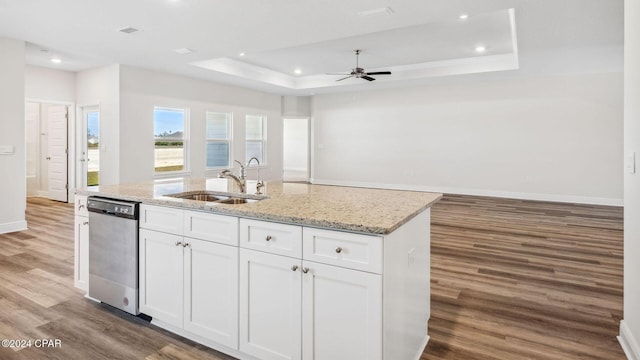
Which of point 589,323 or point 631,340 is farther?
point 589,323

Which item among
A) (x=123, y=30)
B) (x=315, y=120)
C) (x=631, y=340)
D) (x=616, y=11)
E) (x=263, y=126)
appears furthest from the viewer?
(x=315, y=120)

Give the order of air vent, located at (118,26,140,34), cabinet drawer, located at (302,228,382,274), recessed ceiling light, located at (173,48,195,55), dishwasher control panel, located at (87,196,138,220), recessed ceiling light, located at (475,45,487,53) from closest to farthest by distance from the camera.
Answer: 1. cabinet drawer, located at (302,228,382,274)
2. dishwasher control panel, located at (87,196,138,220)
3. air vent, located at (118,26,140,34)
4. recessed ceiling light, located at (173,48,195,55)
5. recessed ceiling light, located at (475,45,487,53)

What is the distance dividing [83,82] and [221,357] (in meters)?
7.04

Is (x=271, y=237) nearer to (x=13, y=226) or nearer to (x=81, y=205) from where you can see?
(x=81, y=205)

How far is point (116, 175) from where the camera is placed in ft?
21.4

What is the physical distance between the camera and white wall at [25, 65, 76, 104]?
22.1 ft

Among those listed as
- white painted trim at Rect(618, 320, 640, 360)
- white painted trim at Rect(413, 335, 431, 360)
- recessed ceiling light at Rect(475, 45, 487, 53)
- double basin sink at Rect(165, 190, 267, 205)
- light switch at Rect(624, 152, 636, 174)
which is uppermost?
recessed ceiling light at Rect(475, 45, 487, 53)

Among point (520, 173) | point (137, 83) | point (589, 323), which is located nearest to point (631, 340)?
point (589, 323)

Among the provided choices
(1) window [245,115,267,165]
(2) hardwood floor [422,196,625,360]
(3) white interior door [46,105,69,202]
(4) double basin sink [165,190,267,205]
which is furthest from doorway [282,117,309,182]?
(4) double basin sink [165,190,267,205]

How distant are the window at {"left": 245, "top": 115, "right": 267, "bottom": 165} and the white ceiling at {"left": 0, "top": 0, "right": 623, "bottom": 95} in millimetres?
1729

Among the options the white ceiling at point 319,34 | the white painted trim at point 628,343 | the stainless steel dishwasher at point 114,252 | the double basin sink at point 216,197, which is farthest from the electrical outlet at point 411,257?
the white ceiling at point 319,34

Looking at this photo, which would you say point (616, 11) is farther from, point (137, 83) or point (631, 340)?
→ point (137, 83)

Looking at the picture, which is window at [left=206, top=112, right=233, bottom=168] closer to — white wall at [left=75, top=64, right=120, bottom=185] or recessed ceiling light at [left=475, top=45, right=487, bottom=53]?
white wall at [left=75, top=64, right=120, bottom=185]

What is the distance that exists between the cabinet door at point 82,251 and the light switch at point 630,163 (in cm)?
351
